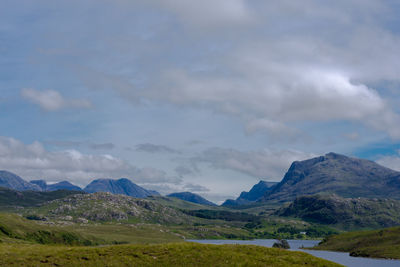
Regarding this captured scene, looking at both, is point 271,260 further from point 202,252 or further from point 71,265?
point 71,265

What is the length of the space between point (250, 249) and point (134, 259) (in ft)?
92.2

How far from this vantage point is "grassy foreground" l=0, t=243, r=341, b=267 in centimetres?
8238

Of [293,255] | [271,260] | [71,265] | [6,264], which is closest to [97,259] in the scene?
[71,265]

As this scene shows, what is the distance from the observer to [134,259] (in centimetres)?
8650

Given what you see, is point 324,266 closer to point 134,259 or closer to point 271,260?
point 271,260

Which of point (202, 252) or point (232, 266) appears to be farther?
point (202, 252)

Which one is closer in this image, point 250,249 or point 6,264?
point 6,264

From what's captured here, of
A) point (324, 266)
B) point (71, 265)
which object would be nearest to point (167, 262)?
point (71, 265)

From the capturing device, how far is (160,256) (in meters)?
88.0

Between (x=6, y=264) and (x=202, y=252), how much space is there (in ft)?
145

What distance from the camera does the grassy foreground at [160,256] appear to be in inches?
3243

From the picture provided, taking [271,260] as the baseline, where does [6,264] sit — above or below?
below

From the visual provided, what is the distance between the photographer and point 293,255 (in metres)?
85.6

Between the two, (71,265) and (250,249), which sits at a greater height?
(250,249)
